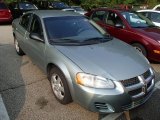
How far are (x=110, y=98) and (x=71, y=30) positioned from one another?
199 cm

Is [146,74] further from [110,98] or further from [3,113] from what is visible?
[3,113]

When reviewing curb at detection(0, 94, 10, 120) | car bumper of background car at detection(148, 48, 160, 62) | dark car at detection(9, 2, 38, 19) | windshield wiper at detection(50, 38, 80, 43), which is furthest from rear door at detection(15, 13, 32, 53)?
dark car at detection(9, 2, 38, 19)

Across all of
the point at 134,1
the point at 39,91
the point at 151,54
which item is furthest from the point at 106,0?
the point at 39,91

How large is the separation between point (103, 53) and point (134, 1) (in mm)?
33912

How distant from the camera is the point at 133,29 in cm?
729

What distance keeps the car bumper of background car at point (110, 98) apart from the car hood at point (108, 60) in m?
0.22

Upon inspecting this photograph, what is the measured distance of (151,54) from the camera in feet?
22.5

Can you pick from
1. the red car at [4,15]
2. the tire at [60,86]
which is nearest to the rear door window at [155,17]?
the tire at [60,86]

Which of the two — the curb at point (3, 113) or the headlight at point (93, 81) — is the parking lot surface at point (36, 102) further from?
the headlight at point (93, 81)

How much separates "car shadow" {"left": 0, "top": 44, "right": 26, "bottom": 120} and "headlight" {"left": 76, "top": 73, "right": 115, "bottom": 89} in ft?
4.25

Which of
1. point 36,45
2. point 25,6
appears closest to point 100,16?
point 36,45

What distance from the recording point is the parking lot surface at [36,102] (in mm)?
4168

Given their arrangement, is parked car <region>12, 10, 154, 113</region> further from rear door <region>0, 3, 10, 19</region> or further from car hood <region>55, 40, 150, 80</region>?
rear door <region>0, 3, 10, 19</region>

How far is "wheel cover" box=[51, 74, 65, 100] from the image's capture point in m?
4.42
